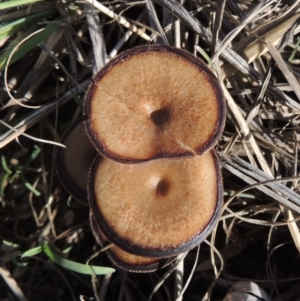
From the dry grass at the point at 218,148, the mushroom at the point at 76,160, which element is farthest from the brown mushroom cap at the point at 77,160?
the dry grass at the point at 218,148

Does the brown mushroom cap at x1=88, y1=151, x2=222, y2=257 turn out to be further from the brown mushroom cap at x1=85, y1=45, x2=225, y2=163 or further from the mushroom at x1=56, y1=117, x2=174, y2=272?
the mushroom at x1=56, y1=117, x2=174, y2=272

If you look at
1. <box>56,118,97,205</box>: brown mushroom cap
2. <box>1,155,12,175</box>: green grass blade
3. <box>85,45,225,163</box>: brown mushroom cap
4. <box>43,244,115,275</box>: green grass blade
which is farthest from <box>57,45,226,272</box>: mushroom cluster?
<box>1,155,12,175</box>: green grass blade

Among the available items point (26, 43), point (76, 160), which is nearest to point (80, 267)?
point (76, 160)

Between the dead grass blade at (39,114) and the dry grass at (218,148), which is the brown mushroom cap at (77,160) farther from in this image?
the dead grass blade at (39,114)

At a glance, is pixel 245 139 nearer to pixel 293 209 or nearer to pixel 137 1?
pixel 293 209

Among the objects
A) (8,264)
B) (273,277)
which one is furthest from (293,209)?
(8,264)

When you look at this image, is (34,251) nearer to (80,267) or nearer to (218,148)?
(80,267)
